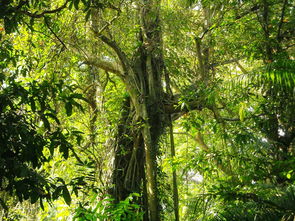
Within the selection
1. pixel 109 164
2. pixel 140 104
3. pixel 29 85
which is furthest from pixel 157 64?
pixel 29 85

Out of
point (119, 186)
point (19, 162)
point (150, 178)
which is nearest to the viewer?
point (19, 162)

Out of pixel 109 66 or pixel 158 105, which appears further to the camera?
pixel 158 105

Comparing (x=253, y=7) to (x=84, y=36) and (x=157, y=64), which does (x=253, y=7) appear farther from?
(x=84, y=36)

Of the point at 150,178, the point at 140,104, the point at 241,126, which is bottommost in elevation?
the point at 150,178

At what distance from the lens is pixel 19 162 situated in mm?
1630

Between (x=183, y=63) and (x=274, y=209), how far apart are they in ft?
8.64

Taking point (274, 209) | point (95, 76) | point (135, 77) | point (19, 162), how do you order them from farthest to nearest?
point (95, 76) < point (135, 77) < point (274, 209) < point (19, 162)

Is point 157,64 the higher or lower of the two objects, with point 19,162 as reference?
higher

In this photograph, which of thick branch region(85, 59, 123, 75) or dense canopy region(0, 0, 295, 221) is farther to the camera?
thick branch region(85, 59, 123, 75)

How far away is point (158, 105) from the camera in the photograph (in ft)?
14.6

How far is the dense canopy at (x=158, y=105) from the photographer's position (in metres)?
2.95

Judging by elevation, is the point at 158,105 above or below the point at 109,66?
below

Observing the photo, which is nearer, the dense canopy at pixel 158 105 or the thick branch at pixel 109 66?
the dense canopy at pixel 158 105

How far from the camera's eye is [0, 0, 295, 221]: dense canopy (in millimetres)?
2945
